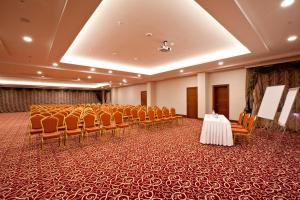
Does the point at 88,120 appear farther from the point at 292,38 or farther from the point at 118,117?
the point at 292,38

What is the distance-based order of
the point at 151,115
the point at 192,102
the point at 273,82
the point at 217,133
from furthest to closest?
the point at 192,102
the point at 151,115
the point at 273,82
the point at 217,133

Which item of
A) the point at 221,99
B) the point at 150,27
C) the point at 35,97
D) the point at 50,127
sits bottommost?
the point at 50,127

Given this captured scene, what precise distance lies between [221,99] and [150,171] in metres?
8.20

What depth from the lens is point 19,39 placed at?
15.8ft

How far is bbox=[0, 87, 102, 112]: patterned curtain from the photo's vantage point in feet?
55.7

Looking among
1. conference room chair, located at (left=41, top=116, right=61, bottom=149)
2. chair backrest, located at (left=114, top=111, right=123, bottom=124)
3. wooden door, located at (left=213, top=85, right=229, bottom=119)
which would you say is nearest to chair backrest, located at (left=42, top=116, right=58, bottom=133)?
conference room chair, located at (left=41, top=116, right=61, bottom=149)

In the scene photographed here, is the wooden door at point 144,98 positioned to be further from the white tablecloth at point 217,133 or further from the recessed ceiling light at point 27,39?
the recessed ceiling light at point 27,39

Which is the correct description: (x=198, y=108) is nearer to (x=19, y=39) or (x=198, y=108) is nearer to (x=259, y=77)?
(x=259, y=77)

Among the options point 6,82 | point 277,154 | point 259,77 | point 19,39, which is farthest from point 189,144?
point 6,82

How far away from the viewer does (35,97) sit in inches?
742

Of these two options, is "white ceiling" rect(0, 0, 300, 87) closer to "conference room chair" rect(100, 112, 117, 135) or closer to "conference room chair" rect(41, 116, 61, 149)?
"conference room chair" rect(41, 116, 61, 149)

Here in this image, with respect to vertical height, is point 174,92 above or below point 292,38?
below

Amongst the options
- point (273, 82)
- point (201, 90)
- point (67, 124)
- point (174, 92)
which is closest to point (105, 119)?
point (67, 124)

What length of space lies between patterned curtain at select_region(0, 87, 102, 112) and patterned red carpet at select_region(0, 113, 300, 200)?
16.9 metres
